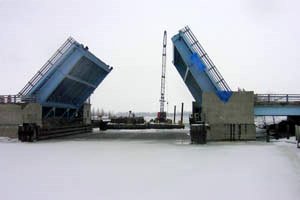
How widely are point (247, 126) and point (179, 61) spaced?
895cm

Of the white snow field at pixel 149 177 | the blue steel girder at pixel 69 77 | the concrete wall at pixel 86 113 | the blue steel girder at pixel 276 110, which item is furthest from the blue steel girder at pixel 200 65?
the concrete wall at pixel 86 113

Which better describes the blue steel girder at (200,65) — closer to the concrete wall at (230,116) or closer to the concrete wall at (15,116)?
the concrete wall at (230,116)

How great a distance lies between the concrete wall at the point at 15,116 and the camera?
96.2 feet

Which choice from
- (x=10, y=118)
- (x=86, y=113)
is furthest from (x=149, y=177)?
(x=86, y=113)

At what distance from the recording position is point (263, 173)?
1251cm

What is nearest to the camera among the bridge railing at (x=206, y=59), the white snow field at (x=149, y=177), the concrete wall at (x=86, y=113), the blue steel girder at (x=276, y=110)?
the white snow field at (x=149, y=177)

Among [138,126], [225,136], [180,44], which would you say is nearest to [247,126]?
[225,136]

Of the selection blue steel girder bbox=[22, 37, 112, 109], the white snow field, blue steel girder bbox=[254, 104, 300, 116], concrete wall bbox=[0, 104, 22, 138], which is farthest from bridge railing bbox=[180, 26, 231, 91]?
concrete wall bbox=[0, 104, 22, 138]

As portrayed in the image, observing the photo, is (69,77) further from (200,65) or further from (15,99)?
(200,65)

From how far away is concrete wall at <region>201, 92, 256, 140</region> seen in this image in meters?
27.5

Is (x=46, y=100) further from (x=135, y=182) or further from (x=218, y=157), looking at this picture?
(x=135, y=182)

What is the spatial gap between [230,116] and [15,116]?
14984 mm

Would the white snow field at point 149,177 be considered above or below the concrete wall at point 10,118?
Result: below

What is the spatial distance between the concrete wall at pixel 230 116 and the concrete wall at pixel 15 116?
11.8m
